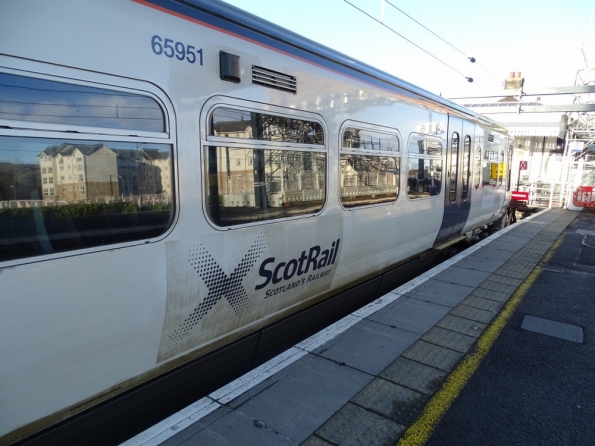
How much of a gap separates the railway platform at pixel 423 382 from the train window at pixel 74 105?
5.86 feet

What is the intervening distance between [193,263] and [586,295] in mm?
5470

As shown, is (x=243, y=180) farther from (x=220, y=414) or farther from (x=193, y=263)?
(x=220, y=414)

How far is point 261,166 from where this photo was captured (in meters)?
3.03

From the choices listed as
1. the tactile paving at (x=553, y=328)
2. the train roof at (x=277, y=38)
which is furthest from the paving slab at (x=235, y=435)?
the tactile paving at (x=553, y=328)

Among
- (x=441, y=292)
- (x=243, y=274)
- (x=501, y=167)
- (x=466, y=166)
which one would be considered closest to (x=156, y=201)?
(x=243, y=274)

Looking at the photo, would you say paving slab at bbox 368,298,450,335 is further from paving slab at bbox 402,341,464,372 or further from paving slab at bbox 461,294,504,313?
paving slab at bbox 461,294,504,313

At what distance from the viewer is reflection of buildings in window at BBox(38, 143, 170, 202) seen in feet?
6.45

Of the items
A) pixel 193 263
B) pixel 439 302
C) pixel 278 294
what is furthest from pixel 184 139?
pixel 439 302

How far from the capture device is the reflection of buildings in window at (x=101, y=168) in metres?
1.97

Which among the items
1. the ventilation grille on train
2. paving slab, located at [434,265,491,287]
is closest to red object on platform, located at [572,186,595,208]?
paving slab, located at [434,265,491,287]

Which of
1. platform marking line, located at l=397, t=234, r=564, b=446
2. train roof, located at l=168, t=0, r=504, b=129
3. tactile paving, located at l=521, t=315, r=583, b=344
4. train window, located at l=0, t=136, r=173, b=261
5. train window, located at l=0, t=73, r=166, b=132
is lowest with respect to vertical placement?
tactile paving, located at l=521, t=315, r=583, b=344

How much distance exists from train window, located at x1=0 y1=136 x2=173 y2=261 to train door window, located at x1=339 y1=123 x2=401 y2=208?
2.04 m

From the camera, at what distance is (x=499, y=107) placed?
27.4 meters

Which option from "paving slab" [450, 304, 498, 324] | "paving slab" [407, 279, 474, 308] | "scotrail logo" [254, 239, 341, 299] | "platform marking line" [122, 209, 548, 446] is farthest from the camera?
"paving slab" [407, 279, 474, 308]
